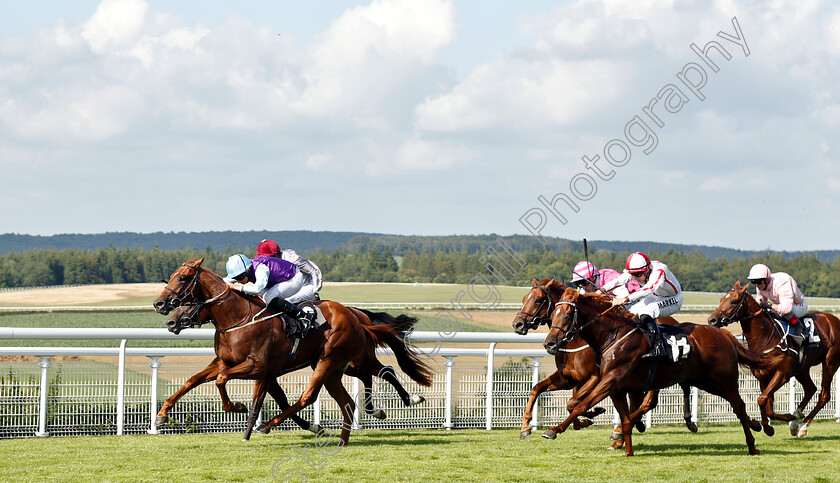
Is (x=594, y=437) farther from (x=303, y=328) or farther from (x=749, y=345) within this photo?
(x=303, y=328)

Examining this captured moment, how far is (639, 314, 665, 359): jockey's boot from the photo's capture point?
24.2 feet

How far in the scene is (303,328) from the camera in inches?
306

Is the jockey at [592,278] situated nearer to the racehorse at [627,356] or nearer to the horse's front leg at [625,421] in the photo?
the racehorse at [627,356]

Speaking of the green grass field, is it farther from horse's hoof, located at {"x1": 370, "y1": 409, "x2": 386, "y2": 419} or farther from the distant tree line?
the distant tree line

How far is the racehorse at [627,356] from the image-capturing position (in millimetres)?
7055

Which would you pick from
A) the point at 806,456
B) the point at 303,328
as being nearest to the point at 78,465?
the point at 303,328

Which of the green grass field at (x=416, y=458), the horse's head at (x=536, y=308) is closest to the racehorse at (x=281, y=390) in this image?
the green grass field at (x=416, y=458)

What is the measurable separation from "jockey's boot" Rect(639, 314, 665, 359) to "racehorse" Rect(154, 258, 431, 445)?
2432 millimetres

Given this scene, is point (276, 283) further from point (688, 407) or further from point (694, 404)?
point (694, 404)

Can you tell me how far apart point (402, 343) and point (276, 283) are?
157cm

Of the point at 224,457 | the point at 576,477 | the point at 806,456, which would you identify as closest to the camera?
→ the point at 576,477

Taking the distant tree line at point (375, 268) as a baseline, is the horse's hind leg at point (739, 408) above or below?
below

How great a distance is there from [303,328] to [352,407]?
932 mm

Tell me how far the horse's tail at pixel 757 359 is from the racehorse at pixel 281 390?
2966 mm
